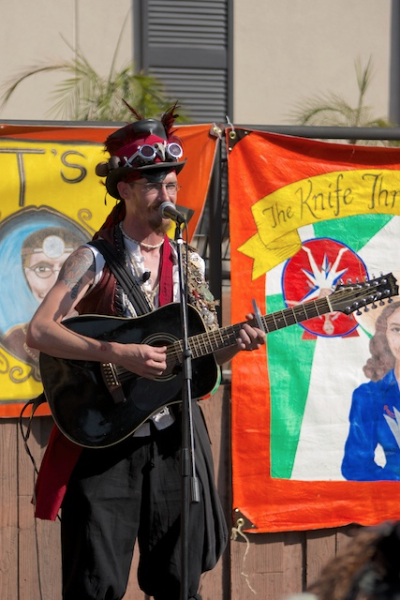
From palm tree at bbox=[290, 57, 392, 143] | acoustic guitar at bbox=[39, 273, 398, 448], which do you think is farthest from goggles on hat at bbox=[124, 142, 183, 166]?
palm tree at bbox=[290, 57, 392, 143]

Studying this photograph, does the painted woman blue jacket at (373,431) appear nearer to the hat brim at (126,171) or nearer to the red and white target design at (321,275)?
the red and white target design at (321,275)

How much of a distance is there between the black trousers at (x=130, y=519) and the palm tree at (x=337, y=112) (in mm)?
4614

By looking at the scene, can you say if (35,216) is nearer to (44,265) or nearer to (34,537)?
(44,265)

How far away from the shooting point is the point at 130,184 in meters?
3.69

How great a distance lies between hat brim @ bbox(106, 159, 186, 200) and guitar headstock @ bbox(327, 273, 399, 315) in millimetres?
788

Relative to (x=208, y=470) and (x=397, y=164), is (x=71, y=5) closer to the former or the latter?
(x=397, y=164)

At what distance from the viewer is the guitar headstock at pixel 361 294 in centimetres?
381

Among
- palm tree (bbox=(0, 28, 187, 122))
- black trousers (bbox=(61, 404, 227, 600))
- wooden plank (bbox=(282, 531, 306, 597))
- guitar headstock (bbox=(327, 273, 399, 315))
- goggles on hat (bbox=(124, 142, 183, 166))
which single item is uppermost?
palm tree (bbox=(0, 28, 187, 122))

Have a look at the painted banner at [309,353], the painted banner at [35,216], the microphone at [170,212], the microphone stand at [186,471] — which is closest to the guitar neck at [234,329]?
the microphone stand at [186,471]

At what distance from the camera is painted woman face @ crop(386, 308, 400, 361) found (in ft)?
15.6

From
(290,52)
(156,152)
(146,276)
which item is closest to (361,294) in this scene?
(146,276)

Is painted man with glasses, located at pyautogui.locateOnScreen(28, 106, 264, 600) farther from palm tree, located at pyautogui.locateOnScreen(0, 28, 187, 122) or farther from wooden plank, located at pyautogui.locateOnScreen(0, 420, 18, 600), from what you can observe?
palm tree, located at pyautogui.locateOnScreen(0, 28, 187, 122)

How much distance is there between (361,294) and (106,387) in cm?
106

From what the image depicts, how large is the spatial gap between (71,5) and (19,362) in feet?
15.2
